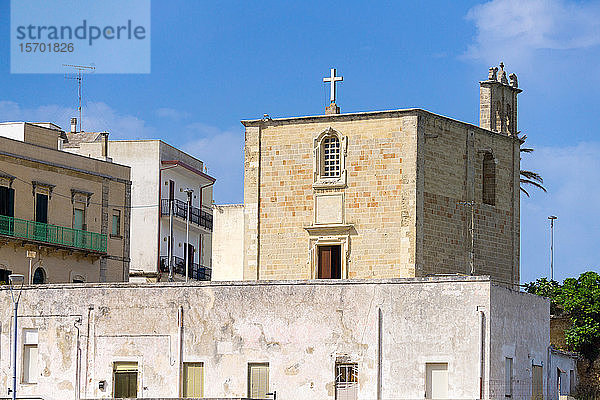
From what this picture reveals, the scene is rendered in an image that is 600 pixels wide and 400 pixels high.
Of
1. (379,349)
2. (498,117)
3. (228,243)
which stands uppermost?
(498,117)

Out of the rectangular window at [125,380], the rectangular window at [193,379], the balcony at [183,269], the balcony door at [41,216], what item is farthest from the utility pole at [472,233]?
the balcony at [183,269]

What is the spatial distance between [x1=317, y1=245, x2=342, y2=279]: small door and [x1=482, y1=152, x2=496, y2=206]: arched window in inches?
232

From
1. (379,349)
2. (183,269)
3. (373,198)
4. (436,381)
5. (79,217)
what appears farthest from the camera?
(183,269)

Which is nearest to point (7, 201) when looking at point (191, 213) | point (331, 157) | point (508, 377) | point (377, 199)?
point (331, 157)

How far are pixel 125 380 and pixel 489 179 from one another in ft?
51.2

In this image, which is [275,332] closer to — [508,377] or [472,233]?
[508,377]

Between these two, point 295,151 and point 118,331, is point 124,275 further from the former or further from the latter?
point 118,331

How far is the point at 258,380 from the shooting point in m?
36.8

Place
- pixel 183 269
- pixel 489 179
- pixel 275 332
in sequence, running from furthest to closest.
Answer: pixel 183 269
pixel 489 179
pixel 275 332

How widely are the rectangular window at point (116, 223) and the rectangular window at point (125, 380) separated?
762 inches

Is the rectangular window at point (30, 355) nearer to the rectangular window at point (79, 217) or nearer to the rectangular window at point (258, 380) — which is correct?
the rectangular window at point (258, 380)

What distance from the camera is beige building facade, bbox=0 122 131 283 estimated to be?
50.8 m

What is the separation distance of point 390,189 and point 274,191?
4.27 m

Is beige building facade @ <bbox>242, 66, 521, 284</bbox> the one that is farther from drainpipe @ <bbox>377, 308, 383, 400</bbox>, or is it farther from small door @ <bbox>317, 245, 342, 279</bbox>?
drainpipe @ <bbox>377, 308, 383, 400</bbox>
